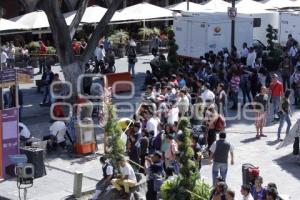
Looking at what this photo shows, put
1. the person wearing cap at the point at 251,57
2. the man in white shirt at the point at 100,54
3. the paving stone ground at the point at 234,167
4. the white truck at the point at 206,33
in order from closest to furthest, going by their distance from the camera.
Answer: the paving stone ground at the point at 234,167 → the person wearing cap at the point at 251,57 → the white truck at the point at 206,33 → the man in white shirt at the point at 100,54

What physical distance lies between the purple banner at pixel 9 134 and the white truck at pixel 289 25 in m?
21.0

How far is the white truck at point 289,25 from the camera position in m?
35.7

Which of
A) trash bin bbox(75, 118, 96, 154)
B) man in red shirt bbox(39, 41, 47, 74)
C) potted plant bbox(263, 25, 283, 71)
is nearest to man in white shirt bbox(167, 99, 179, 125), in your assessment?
trash bin bbox(75, 118, 96, 154)

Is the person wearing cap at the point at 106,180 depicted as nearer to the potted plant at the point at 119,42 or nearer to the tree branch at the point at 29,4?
the potted plant at the point at 119,42

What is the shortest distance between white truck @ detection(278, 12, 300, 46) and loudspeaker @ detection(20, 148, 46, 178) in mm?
20968

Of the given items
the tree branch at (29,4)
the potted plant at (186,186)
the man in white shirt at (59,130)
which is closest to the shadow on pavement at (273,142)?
the man in white shirt at (59,130)

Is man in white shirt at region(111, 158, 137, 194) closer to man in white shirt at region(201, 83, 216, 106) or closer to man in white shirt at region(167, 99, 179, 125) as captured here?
man in white shirt at region(167, 99, 179, 125)

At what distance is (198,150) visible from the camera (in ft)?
52.7

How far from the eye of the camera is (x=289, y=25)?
118 ft

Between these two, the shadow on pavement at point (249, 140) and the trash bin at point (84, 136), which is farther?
the shadow on pavement at point (249, 140)

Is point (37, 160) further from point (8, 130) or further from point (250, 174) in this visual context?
point (250, 174)

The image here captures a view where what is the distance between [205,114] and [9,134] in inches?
218

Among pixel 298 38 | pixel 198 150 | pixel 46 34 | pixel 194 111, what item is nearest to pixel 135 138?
pixel 198 150

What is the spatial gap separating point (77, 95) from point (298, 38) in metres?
14.8
